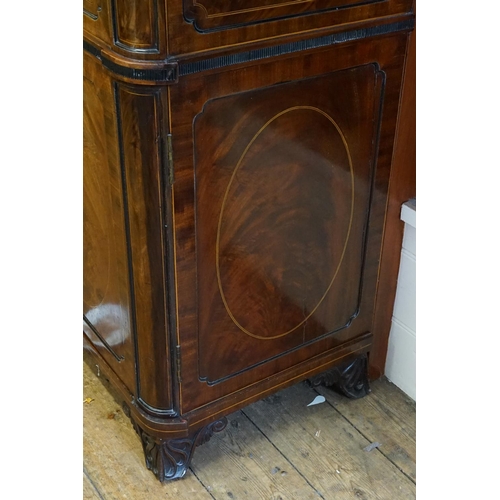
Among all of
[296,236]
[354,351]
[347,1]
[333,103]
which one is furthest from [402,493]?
[347,1]

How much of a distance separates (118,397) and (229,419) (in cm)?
24

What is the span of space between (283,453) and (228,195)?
60 cm

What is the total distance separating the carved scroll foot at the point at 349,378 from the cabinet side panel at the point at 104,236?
0.43 m

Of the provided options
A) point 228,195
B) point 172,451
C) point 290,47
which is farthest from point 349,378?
point 290,47

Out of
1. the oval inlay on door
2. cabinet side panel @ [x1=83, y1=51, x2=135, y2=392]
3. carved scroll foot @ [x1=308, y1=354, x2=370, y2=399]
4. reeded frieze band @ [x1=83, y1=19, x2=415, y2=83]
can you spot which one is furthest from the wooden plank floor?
reeded frieze band @ [x1=83, y1=19, x2=415, y2=83]

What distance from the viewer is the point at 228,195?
4.04 ft

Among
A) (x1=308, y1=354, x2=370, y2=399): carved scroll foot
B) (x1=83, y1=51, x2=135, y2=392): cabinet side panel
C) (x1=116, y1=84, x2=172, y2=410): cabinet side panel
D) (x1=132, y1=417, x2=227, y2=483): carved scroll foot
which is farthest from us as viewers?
(x1=308, y1=354, x2=370, y2=399): carved scroll foot

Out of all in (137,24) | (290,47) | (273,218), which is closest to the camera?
(137,24)

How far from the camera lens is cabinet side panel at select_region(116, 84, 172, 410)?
110 centimetres

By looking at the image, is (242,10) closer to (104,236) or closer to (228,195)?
(228,195)

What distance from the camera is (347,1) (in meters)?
1.17

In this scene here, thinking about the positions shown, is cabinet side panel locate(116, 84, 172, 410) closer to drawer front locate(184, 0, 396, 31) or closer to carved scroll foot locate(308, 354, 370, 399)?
drawer front locate(184, 0, 396, 31)

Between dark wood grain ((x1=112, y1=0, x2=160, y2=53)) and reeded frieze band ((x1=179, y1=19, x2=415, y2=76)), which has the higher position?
dark wood grain ((x1=112, y1=0, x2=160, y2=53))

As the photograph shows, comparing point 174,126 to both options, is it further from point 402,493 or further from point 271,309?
point 402,493
